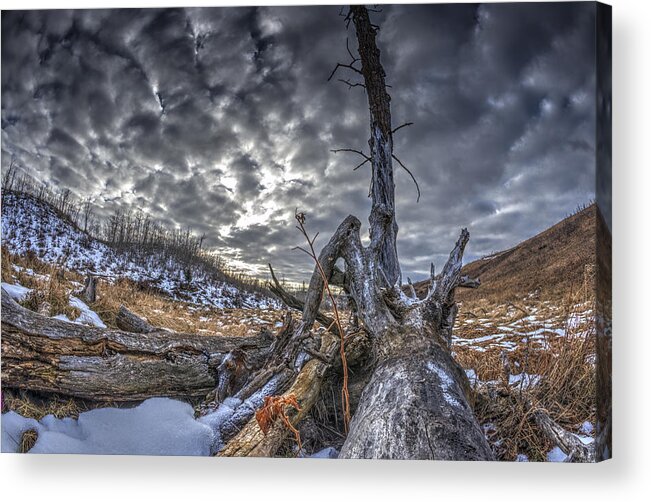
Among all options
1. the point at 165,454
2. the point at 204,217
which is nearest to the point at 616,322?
the point at 204,217

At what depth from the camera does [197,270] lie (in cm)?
305

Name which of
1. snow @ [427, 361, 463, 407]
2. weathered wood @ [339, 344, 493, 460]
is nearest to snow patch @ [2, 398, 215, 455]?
weathered wood @ [339, 344, 493, 460]

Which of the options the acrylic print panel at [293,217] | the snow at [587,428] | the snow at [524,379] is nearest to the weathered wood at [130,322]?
the acrylic print panel at [293,217]

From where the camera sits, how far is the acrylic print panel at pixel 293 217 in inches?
106

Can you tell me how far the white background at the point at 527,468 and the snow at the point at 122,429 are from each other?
9 cm

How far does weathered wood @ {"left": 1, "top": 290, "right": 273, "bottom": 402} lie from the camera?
277cm

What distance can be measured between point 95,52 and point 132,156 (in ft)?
2.09

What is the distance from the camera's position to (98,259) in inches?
118

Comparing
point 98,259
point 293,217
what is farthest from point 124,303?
point 293,217

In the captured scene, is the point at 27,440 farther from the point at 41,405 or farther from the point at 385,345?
the point at 385,345

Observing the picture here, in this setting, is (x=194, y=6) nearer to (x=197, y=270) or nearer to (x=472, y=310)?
(x=197, y=270)

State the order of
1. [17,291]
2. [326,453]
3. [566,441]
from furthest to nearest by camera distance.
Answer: [17,291], [326,453], [566,441]

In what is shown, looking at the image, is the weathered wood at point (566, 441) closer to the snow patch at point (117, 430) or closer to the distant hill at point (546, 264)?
the distant hill at point (546, 264)

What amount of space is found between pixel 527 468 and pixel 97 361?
2.34 meters
